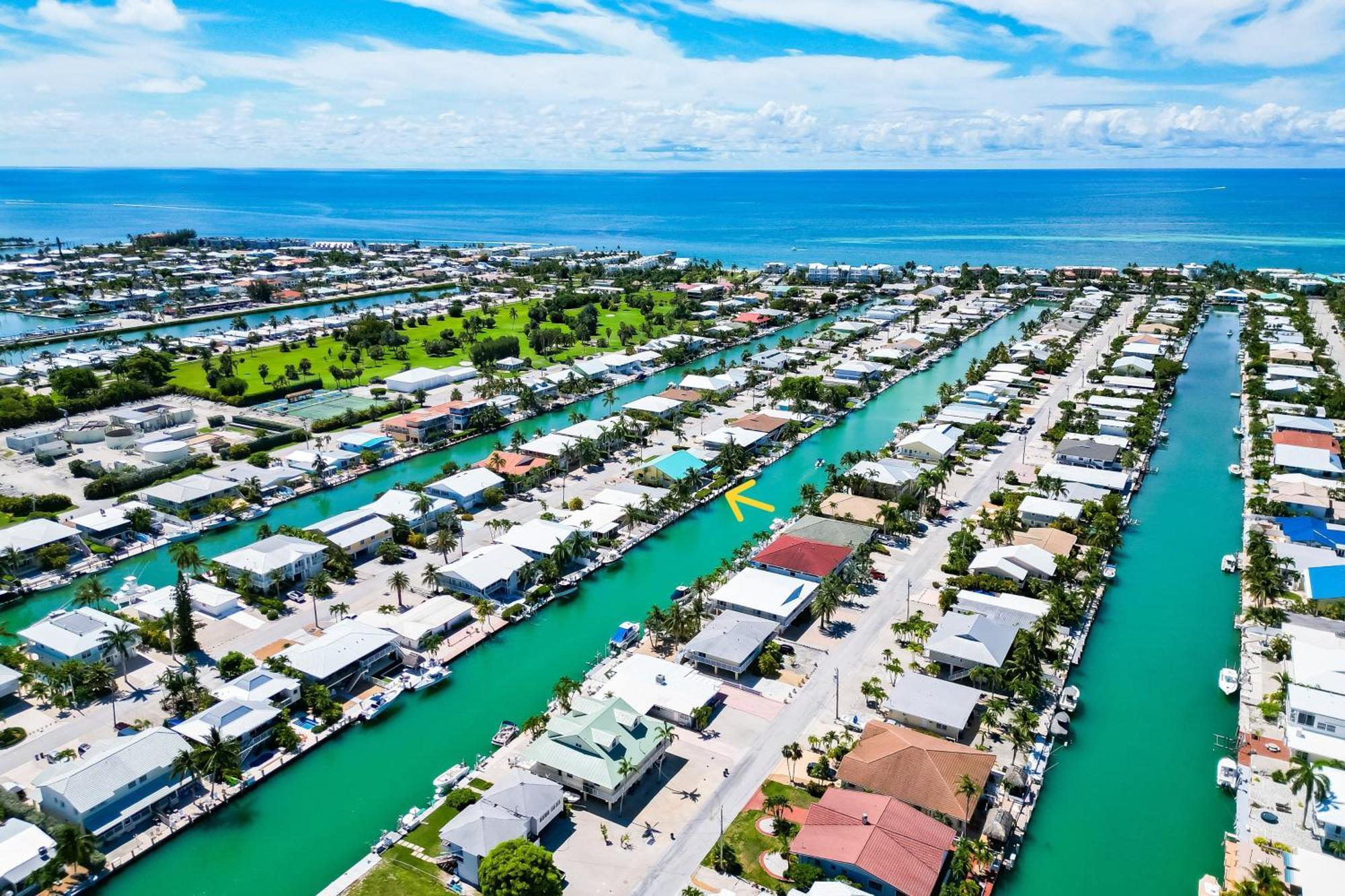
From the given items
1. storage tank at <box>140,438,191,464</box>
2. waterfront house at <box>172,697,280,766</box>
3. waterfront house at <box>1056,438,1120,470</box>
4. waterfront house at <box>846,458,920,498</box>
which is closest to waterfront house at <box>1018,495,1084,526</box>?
waterfront house at <box>846,458,920,498</box>

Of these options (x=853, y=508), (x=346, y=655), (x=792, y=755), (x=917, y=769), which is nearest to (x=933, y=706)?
(x=917, y=769)

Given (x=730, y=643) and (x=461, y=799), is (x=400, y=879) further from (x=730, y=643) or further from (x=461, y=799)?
(x=730, y=643)

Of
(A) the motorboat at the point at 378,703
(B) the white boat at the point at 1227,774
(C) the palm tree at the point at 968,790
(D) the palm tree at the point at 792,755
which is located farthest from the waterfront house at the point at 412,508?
(B) the white boat at the point at 1227,774

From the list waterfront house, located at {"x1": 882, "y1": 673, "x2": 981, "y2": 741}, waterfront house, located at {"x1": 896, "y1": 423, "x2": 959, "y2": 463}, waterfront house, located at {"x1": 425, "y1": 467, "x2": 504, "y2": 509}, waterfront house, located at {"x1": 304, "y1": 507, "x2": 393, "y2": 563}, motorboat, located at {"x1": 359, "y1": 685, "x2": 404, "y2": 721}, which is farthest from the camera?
waterfront house, located at {"x1": 896, "y1": 423, "x2": 959, "y2": 463}

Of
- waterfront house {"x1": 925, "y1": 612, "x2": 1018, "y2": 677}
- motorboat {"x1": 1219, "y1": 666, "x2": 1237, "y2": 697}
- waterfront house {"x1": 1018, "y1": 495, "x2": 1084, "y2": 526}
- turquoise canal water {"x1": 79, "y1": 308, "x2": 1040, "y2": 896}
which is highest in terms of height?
waterfront house {"x1": 1018, "y1": 495, "x2": 1084, "y2": 526}

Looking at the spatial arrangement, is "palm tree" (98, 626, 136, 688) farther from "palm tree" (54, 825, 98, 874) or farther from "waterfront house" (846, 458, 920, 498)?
"waterfront house" (846, 458, 920, 498)

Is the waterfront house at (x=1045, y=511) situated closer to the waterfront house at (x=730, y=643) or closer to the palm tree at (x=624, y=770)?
the waterfront house at (x=730, y=643)
